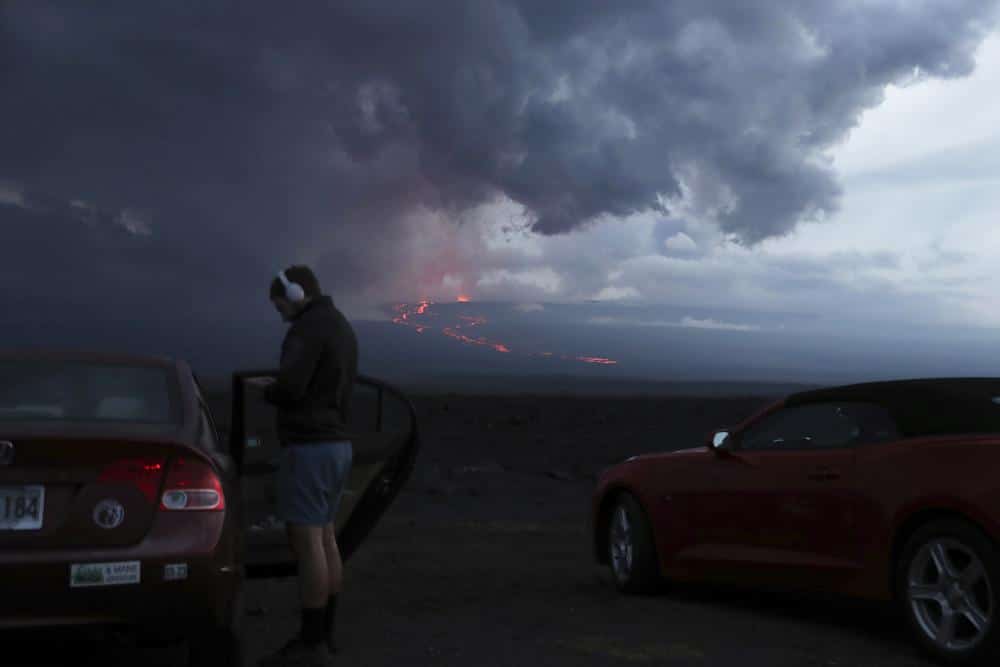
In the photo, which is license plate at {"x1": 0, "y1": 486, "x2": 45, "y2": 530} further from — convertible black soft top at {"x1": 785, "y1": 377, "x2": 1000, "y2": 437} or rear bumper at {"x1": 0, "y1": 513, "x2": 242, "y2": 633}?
convertible black soft top at {"x1": 785, "y1": 377, "x2": 1000, "y2": 437}

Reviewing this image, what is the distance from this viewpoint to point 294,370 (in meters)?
5.83

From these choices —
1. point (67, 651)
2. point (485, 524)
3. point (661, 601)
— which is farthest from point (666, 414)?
point (67, 651)

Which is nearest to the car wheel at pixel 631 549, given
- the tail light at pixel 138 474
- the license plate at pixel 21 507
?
the tail light at pixel 138 474

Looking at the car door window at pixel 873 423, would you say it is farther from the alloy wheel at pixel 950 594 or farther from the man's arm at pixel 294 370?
the man's arm at pixel 294 370

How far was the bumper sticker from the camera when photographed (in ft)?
15.1

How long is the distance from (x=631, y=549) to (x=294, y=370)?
10.6 feet

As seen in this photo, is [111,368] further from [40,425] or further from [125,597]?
[125,597]

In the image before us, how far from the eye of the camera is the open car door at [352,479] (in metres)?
6.70

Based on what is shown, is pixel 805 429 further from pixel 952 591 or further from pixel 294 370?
pixel 294 370

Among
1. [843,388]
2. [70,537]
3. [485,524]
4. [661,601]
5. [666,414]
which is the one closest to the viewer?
[70,537]

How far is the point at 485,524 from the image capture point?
13109 millimetres

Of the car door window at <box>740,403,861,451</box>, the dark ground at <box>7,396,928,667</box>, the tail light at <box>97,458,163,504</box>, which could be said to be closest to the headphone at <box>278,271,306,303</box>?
the tail light at <box>97,458,163,504</box>

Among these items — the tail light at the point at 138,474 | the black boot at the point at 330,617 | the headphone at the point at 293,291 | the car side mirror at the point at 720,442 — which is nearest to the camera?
the tail light at the point at 138,474

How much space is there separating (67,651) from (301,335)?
2.15 meters
